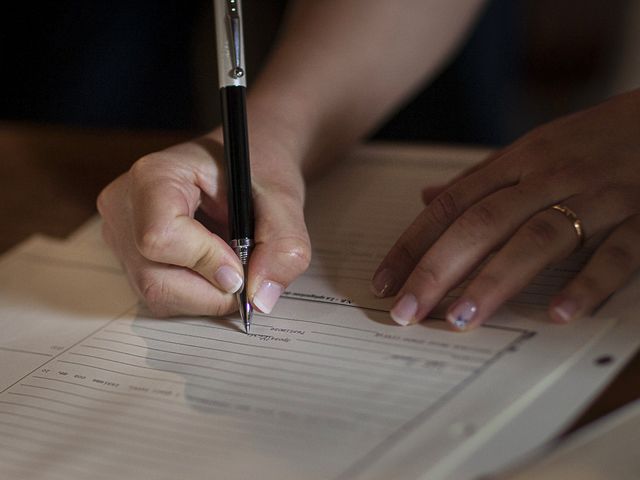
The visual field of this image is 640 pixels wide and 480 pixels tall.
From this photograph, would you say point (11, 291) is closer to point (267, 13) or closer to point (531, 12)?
point (267, 13)

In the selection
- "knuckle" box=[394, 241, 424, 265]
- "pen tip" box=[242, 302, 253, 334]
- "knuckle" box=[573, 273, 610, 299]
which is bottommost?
"pen tip" box=[242, 302, 253, 334]

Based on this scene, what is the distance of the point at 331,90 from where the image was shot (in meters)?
0.83

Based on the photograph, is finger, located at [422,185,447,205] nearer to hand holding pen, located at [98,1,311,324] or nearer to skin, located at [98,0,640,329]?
skin, located at [98,0,640,329]

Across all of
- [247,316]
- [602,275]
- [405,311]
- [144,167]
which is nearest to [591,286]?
[602,275]

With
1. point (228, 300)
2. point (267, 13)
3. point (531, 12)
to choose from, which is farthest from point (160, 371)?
point (531, 12)

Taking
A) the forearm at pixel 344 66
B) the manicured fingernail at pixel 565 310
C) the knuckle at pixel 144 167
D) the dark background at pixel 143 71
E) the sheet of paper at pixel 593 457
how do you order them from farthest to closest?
A: the dark background at pixel 143 71
the forearm at pixel 344 66
the knuckle at pixel 144 167
the manicured fingernail at pixel 565 310
the sheet of paper at pixel 593 457

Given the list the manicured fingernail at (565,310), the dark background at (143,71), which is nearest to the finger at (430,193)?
the manicured fingernail at (565,310)

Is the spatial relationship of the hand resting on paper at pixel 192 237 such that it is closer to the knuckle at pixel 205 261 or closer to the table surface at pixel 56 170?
the knuckle at pixel 205 261

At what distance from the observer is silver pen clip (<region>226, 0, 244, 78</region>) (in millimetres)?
605

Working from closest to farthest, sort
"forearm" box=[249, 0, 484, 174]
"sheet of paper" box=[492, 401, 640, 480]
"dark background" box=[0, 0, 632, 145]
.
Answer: "sheet of paper" box=[492, 401, 640, 480] < "forearm" box=[249, 0, 484, 174] < "dark background" box=[0, 0, 632, 145]

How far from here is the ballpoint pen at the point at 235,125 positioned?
1.94ft

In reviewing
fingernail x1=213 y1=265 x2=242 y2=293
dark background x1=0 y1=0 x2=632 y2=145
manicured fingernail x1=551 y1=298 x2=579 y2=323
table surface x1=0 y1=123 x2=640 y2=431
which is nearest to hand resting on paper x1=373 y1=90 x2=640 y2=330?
manicured fingernail x1=551 y1=298 x2=579 y2=323

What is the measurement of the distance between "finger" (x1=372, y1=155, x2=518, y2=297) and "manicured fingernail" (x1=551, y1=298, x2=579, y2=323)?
0.40 ft

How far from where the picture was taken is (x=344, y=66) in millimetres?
846
